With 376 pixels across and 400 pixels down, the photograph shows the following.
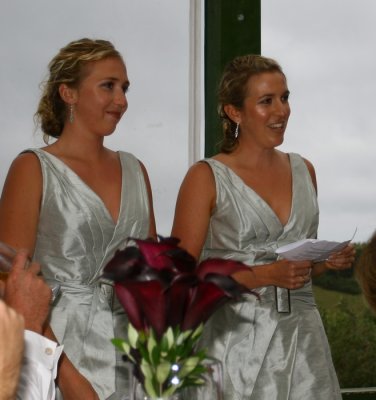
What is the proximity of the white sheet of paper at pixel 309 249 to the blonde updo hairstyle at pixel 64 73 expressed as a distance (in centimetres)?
92

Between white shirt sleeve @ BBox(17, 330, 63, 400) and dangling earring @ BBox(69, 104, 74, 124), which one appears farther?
dangling earring @ BBox(69, 104, 74, 124)

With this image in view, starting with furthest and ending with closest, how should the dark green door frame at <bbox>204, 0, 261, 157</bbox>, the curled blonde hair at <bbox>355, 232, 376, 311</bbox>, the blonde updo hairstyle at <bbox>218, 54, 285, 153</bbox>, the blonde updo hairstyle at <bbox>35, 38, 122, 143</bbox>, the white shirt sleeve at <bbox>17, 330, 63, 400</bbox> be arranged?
the dark green door frame at <bbox>204, 0, 261, 157</bbox>
the blonde updo hairstyle at <bbox>218, 54, 285, 153</bbox>
the blonde updo hairstyle at <bbox>35, 38, 122, 143</bbox>
the curled blonde hair at <bbox>355, 232, 376, 311</bbox>
the white shirt sleeve at <bbox>17, 330, 63, 400</bbox>

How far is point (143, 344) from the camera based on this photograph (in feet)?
5.97

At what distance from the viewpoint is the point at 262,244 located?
3.71 metres

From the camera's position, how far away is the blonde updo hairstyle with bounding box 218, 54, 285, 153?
3926 mm

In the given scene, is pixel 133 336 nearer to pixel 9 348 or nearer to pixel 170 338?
pixel 170 338

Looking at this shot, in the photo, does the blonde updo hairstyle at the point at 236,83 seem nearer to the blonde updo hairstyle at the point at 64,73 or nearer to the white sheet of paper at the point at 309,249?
the blonde updo hairstyle at the point at 64,73

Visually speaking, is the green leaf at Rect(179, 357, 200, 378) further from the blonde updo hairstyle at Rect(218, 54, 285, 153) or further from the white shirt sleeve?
the blonde updo hairstyle at Rect(218, 54, 285, 153)

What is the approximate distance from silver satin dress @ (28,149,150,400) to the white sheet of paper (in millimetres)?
503

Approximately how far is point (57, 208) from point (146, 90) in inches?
70.8

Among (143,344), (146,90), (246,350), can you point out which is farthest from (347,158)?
(143,344)

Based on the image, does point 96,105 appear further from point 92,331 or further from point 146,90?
point 146,90

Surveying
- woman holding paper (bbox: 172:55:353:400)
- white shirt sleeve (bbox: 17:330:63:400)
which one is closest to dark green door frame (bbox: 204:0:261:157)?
woman holding paper (bbox: 172:55:353:400)

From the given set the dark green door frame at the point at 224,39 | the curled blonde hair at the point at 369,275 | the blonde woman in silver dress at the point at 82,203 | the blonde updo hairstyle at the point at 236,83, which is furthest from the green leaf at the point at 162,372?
the dark green door frame at the point at 224,39
